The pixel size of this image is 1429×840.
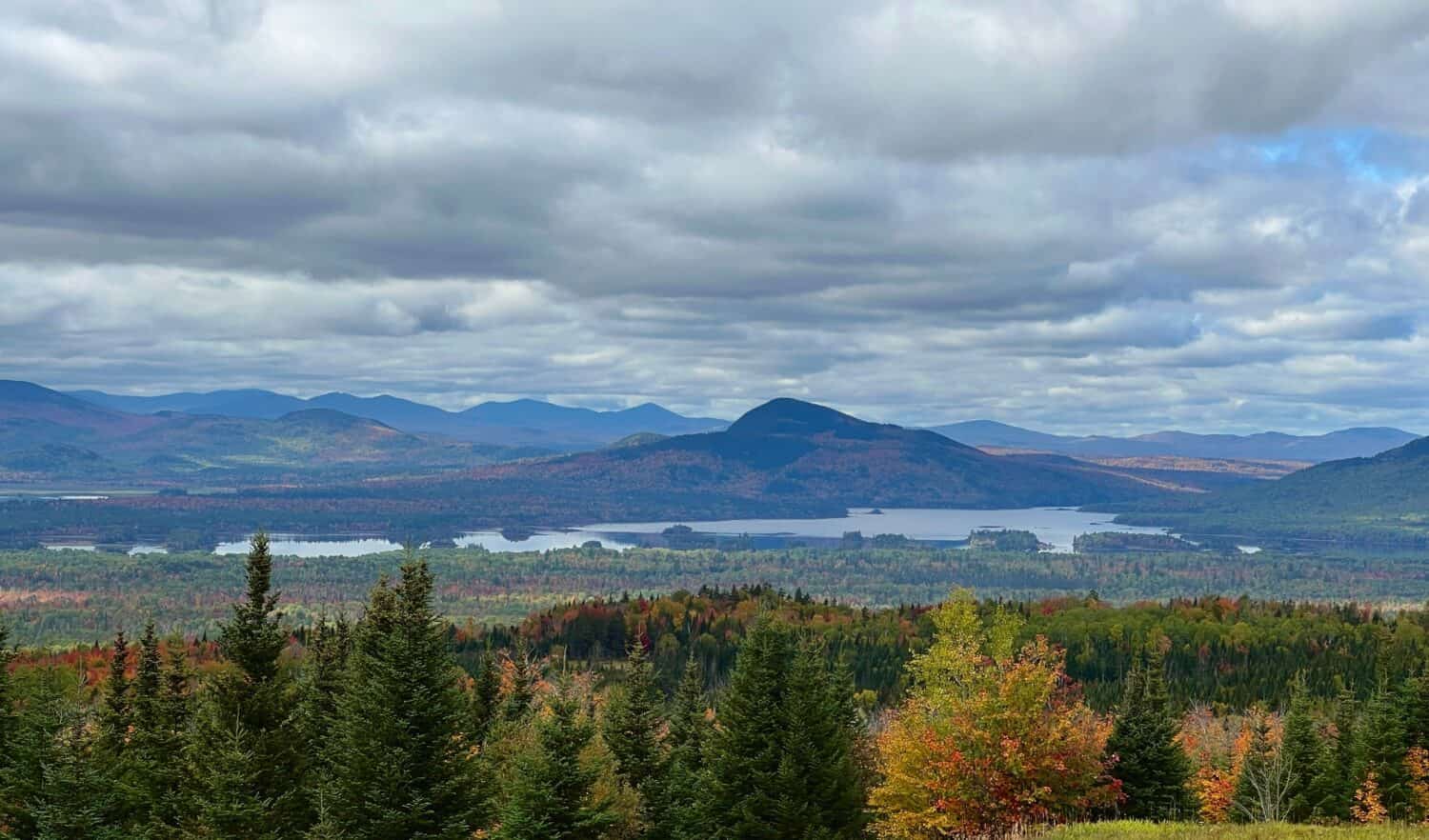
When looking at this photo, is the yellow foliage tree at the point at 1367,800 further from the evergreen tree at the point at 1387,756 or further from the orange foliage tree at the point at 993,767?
the orange foliage tree at the point at 993,767

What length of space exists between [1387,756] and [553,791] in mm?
62806

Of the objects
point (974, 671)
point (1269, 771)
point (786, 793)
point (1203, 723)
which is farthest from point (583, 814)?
point (1203, 723)

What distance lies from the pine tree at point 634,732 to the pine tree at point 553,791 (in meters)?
20.9

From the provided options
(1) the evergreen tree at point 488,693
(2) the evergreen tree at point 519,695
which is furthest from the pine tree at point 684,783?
(1) the evergreen tree at point 488,693

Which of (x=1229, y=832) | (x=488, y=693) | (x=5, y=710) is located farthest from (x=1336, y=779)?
(x=5, y=710)

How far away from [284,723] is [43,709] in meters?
27.5

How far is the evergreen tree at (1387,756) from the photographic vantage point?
81938 millimetres

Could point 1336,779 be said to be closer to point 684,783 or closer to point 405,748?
point 684,783

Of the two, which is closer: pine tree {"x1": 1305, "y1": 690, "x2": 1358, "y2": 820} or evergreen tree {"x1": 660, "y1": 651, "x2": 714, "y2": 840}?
evergreen tree {"x1": 660, "y1": 651, "x2": 714, "y2": 840}

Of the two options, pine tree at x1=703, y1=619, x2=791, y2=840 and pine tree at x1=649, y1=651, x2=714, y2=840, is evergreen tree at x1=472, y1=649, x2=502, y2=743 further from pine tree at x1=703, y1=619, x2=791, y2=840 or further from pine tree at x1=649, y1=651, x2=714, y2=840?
pine tree at x1=703, y1=619, x2=791, y2=840

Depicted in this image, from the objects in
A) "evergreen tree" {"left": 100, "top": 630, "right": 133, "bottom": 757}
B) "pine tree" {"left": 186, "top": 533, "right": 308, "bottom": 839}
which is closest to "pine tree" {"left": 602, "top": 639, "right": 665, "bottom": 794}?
"evergreen tree" {"left": 100, "top": 630, "right": 133, "bottom": 757}

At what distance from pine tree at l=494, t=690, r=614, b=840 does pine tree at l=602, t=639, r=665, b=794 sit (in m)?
20.9

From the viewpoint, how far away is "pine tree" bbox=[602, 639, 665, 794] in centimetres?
7856

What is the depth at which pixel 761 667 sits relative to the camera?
62.4 metres
